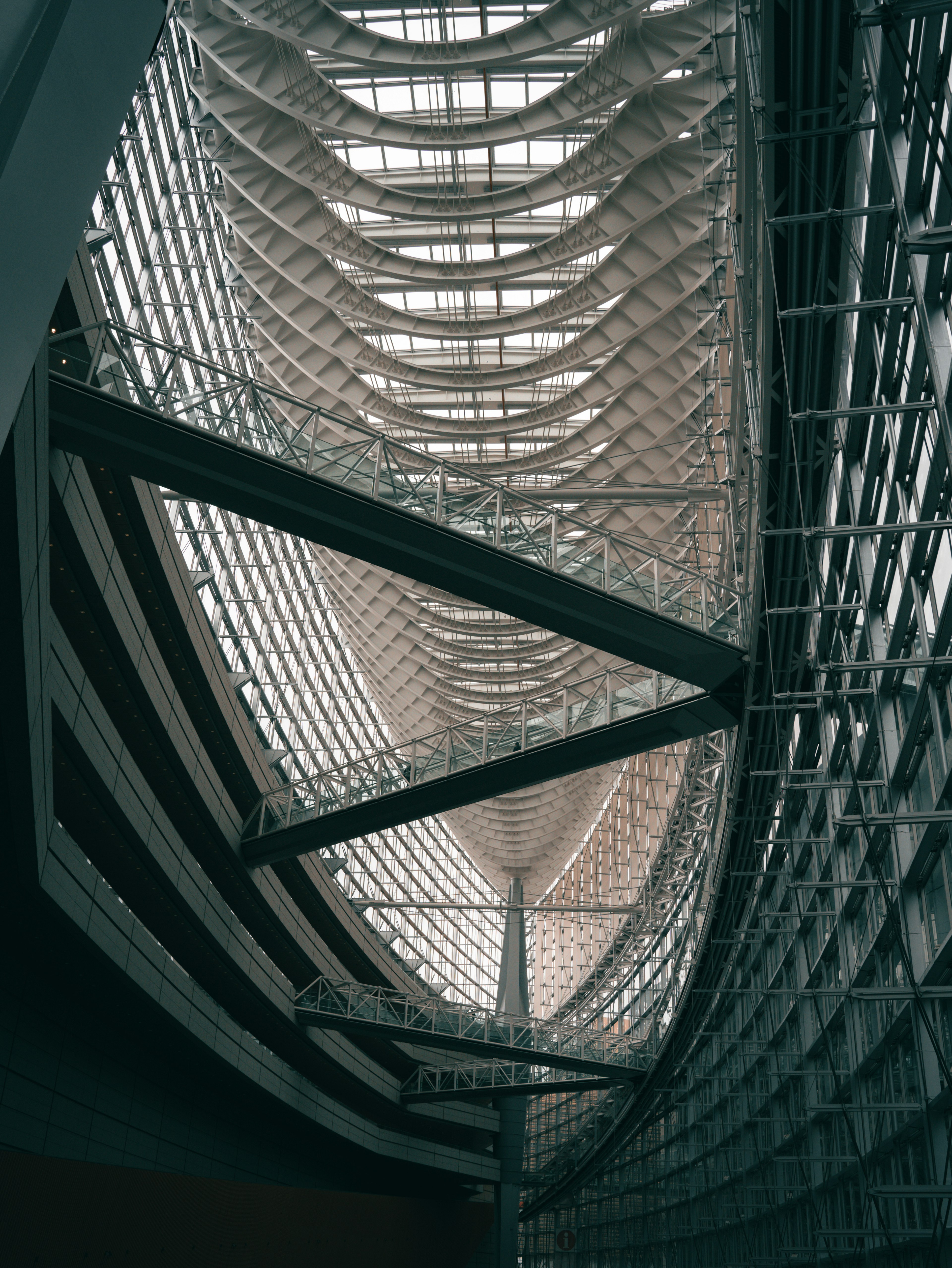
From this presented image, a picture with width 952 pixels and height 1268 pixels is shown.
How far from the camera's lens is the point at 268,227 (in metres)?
27.7

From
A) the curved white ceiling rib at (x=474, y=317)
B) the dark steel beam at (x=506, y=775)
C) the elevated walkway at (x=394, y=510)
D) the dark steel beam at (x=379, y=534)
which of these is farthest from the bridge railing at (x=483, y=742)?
the curved white ceiling rib at (x=474, y=317)

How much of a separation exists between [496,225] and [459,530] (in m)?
12.0

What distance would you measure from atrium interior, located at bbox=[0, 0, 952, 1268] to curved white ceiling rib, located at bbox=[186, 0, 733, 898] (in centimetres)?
13

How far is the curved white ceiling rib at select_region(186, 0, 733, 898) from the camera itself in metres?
20.3

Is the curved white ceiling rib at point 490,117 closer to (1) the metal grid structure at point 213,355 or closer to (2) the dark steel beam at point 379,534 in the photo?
(1) the metal grid structure at point 213,355

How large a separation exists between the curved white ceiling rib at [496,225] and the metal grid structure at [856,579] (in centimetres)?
426

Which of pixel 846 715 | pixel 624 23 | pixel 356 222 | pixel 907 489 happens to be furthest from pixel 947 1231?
pixel 356 222

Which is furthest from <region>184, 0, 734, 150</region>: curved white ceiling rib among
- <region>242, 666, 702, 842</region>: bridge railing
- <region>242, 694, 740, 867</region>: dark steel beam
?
<region>242, 694, 740, 867</region>: dark steel beam

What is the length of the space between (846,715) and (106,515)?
12565 millimetres

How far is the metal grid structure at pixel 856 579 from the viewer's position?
32.9 feet

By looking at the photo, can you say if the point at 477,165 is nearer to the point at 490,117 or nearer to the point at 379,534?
the point at 490,117

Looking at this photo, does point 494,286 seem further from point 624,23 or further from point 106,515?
point 106,515

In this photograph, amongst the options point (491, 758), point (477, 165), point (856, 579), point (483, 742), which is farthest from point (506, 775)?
point (477, 165)

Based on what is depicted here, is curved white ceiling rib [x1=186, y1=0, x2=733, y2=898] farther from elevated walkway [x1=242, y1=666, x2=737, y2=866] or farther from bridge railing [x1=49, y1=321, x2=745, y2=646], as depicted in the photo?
bridge railing [x1=49, y1=321, x2=745, y2=646]
